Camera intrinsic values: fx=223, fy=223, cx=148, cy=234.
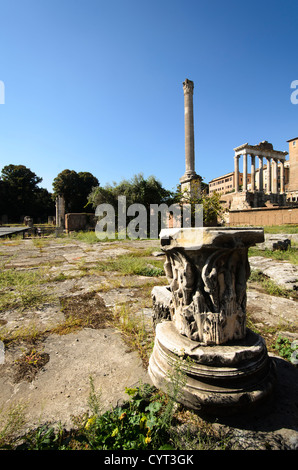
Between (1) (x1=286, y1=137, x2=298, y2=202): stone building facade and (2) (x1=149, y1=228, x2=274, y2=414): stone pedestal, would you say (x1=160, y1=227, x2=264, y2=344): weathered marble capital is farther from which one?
(1) (x1=286, y1=137, x2=298, y2=202): stone building facade

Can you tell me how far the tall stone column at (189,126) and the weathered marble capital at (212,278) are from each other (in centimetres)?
1472

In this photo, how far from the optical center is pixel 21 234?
1330 cm

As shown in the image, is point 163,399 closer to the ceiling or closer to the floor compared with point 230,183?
closer to the floor

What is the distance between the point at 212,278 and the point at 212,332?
1.17 feet

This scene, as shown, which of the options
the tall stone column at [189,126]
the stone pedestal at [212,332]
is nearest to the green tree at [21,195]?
A: the tall stone column at [189,126]

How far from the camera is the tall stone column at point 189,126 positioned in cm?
1555

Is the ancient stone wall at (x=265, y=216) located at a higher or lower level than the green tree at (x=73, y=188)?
lower

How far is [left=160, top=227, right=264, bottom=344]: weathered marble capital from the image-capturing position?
4.55 ft

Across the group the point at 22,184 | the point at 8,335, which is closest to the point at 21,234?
the point at 8,335

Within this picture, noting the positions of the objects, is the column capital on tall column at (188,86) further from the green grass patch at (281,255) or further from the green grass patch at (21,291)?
Answer: the green grass patch at (21,291)

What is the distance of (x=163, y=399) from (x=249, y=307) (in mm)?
1815

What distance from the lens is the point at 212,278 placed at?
141cm

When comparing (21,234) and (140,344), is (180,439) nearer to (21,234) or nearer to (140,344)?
(140,344)

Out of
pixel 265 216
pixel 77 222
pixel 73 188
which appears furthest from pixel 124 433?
pixel 73 188
